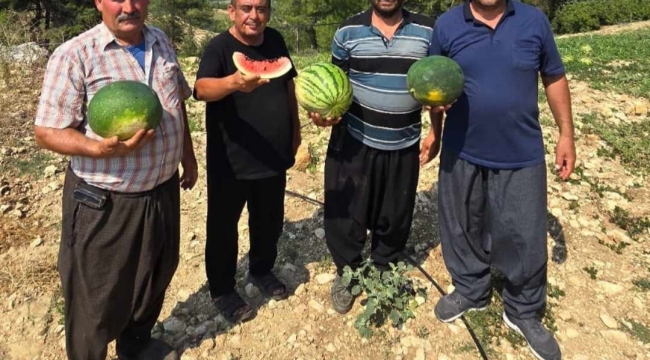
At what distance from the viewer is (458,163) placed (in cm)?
308

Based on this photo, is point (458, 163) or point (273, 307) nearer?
point (458, 163)

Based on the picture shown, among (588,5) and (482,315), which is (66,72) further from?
(588,5)

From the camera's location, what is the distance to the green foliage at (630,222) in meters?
4.42

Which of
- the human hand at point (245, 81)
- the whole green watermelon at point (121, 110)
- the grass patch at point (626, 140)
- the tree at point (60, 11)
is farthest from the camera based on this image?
the tree at point (60, 11)

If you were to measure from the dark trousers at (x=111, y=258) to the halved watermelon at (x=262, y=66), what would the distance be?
756 millimetres

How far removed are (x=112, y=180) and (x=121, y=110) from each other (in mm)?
465

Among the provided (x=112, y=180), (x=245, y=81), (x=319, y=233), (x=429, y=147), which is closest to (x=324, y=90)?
(x=245, y=81)

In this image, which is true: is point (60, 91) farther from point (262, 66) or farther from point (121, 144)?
point (262, 66)

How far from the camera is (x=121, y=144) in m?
2.17

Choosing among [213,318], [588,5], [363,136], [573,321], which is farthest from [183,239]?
[588,5]

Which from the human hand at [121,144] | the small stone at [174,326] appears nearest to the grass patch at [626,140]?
the small stone at [174,326]

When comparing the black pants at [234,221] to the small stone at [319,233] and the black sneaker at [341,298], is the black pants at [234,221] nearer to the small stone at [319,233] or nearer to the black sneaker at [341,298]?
the black sneaker at [341,298]

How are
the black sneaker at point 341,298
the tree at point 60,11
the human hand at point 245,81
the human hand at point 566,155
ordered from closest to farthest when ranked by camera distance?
the human hand at point 245,81 → the human hand at point 566,155 → the black sneaker at point 341,298 → the tree at point 60,11

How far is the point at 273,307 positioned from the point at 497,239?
172cm
